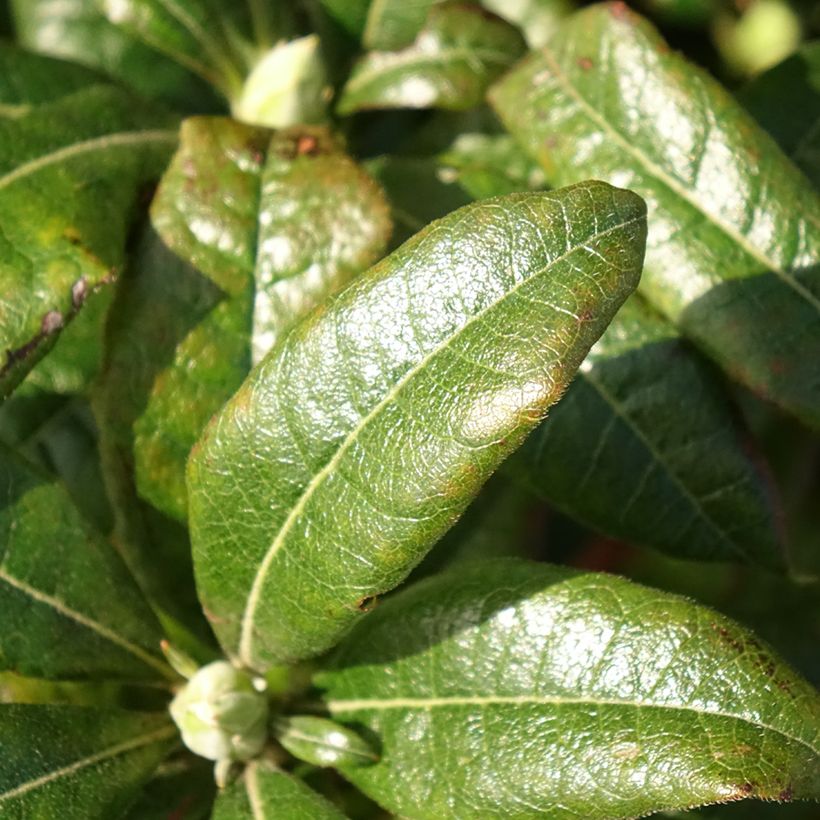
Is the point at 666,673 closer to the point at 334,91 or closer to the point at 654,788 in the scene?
the point at 654,788

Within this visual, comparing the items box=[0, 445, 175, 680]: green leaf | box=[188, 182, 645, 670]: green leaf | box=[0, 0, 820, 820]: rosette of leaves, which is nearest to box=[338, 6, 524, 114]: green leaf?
box=[0, 0, 820, 820]: rosette of leaves

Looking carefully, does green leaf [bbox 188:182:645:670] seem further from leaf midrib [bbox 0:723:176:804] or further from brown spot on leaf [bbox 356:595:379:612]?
leaf midrib [bbox 0:723:176:804]

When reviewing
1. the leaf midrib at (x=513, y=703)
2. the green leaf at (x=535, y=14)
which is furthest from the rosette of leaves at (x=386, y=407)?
the green leaf at (x=535, y=14)

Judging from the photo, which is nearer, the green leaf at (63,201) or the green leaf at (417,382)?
the green leaf at (417,382)

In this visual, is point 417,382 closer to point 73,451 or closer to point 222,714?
point 222,714

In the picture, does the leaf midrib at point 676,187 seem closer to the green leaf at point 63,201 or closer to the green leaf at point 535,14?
the green leaf at point 535,14

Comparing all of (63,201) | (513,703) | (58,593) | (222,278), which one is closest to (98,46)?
(63,201)
